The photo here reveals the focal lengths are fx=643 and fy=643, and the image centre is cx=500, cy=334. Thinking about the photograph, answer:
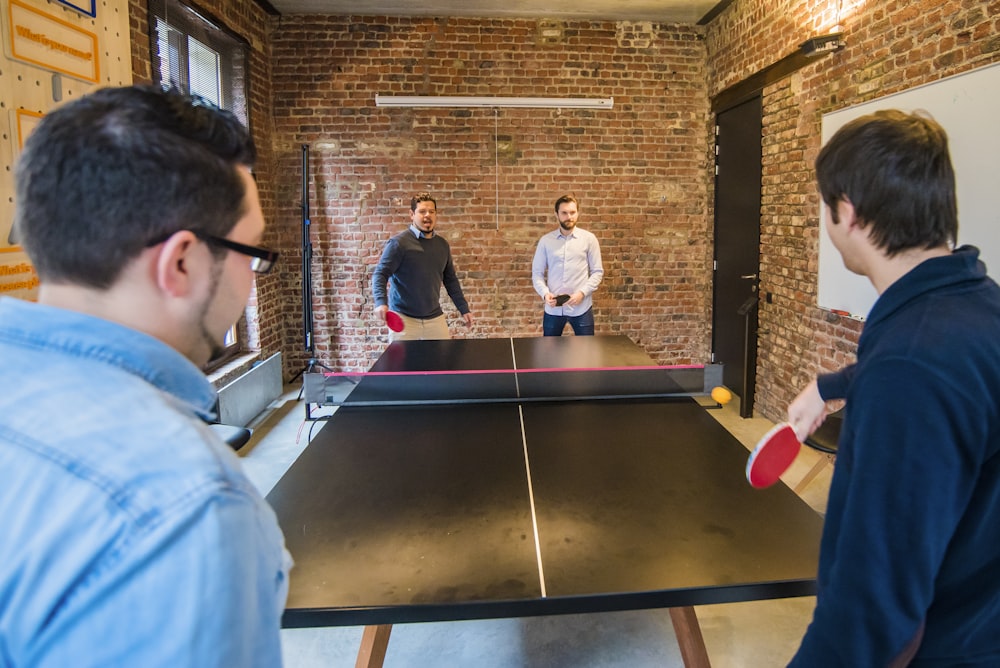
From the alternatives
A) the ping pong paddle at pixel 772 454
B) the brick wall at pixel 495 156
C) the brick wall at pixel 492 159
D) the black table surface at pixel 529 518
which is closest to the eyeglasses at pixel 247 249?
the black table surface at pixel 529 518

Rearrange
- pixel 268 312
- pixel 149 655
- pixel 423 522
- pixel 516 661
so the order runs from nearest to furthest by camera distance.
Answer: pixel 149 655, pixel 423 522, pixel 516 661, pixel 268 312

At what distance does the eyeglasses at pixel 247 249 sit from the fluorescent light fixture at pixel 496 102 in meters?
5.25

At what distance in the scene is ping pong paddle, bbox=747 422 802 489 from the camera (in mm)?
1502

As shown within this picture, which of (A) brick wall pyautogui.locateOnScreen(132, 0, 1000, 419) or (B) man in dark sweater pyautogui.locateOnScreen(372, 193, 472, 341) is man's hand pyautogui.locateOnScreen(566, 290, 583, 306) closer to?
(B) man in dark sweater pyautogui.locateOnScreen(372, 193, 472, 341)

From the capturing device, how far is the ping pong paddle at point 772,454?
1.50 m

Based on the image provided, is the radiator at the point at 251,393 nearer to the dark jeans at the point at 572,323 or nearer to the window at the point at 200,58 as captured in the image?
the window at the point at 200,58

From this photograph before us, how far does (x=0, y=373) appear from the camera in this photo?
22.0 inches

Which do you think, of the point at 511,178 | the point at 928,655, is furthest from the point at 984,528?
the point at 511,178

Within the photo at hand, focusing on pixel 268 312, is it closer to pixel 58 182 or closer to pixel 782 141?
pixel 782 141

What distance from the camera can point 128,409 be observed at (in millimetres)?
548

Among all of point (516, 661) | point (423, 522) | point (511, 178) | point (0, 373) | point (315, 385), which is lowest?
point (516, 661)

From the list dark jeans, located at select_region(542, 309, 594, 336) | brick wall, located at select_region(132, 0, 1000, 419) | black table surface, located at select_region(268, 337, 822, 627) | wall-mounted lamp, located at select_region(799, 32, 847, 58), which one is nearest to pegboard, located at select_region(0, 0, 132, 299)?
black table surface, located at select_region(268, 337, 822, 627)

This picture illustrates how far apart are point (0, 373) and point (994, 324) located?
1.24 m

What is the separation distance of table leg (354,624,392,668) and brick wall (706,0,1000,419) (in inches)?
124
